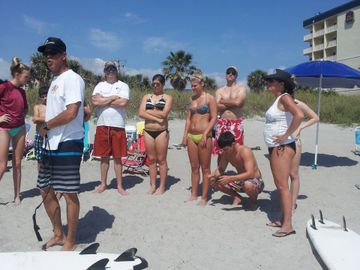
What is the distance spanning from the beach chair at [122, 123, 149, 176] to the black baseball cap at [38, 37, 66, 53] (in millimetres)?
4225

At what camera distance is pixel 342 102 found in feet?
62.1

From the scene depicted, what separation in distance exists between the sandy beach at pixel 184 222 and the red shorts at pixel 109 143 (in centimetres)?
66

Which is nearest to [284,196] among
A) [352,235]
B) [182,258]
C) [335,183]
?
[352,235]

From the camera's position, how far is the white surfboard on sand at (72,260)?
315 centimetres

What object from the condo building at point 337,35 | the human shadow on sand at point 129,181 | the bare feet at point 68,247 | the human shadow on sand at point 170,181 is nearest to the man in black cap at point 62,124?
the bare feet at point 68,247

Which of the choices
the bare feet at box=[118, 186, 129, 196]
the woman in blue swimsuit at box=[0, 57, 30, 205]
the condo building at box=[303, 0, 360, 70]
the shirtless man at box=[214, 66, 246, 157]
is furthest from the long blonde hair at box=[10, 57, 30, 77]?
the condo building at box=[303, 0, 360, 70]

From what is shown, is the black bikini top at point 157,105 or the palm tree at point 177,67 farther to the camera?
the palm tree at point 177,67

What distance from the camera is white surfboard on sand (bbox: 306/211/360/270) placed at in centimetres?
323

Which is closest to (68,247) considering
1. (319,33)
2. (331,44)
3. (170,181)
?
(170,181)

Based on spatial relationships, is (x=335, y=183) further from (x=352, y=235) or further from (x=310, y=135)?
(x=310, y=135)

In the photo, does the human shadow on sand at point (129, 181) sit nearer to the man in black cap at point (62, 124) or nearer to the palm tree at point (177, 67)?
the man in black cap at point (62, 124)

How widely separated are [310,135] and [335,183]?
22.9 feet

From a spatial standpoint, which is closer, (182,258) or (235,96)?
(182,258)

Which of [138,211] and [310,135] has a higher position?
[310,135]
